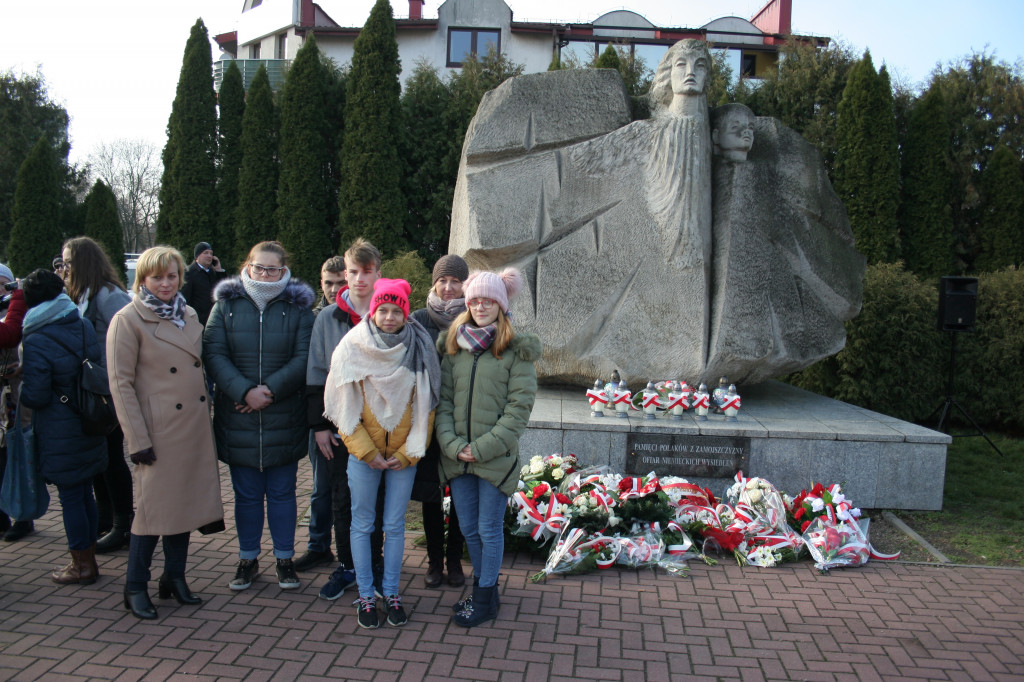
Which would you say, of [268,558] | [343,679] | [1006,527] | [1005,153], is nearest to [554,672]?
[343,679]

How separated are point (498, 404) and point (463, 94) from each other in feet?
39.6

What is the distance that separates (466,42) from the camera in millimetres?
21078

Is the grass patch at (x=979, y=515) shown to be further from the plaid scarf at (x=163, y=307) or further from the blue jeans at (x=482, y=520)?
the plaid scarf at (x=163, y=307)

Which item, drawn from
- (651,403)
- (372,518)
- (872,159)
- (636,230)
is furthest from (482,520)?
(872,159)

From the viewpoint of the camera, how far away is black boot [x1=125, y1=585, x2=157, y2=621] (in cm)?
323

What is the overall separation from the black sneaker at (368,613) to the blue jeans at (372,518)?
0.02m

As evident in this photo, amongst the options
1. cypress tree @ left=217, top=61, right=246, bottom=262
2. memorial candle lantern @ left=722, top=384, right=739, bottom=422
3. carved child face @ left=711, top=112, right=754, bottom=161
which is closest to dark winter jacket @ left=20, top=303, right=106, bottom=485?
memorial candle lantern @ left=722, top=384, right=739, bottom=422

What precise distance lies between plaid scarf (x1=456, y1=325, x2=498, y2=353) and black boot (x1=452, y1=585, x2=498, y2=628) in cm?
106

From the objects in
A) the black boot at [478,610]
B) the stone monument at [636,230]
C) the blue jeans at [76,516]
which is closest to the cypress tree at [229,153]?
the stone monument at [636,230]

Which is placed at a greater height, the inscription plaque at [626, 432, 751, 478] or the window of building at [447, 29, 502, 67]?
the window of building at [447, 29, 502, 67]

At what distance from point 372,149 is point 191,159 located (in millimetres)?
4232

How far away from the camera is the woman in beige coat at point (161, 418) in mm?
3189

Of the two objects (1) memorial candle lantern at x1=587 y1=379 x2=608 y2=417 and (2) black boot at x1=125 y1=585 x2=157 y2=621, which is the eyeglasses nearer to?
(2) black boot at x1=125 y1=585 x2=157 y2=621

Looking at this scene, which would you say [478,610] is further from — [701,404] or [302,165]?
[302,165]
